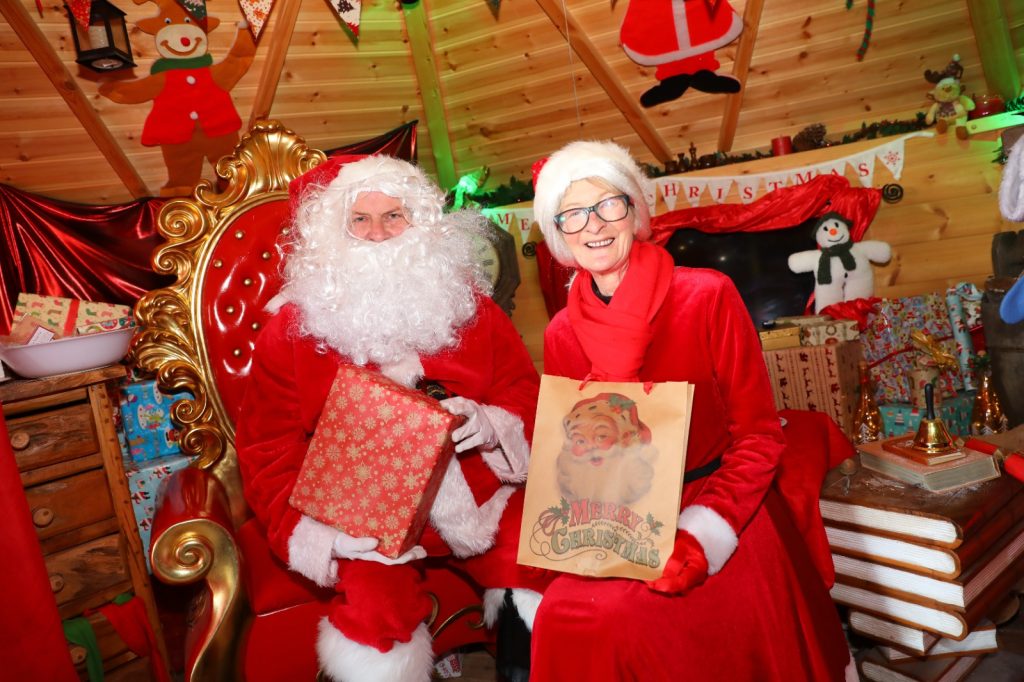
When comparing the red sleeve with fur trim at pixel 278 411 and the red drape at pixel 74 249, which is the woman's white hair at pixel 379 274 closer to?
the red sleeve with fur trim at pixel 278 411

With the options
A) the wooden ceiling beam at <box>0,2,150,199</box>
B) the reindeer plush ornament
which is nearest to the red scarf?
the reindeer plush ornament

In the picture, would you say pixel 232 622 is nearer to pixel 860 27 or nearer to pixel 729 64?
pixel 729 64

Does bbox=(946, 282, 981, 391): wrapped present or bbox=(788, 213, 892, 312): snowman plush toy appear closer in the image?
bbox=(946, 282, 981, 391): wrapped present

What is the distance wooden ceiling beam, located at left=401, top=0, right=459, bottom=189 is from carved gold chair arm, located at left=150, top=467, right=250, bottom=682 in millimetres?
2965

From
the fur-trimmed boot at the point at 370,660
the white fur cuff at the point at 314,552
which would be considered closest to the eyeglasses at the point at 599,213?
the white fur cuff at the point at 314,552

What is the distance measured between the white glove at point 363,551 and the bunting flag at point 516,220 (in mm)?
2731

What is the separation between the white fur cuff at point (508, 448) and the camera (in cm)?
188

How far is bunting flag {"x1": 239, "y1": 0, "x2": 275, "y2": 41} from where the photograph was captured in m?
3.22

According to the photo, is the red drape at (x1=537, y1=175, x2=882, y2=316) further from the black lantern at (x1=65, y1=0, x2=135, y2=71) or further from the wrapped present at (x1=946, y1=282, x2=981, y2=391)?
the black lantern at (x1=65, y1=0, x2=135, y2=71)

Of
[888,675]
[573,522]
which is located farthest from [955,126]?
[573,522]

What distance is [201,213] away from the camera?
2.42 metres

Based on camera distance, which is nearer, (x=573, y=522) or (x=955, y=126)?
(x=573, y=522)

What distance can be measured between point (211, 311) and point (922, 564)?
2153 mm

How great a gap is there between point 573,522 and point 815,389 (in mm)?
1650
